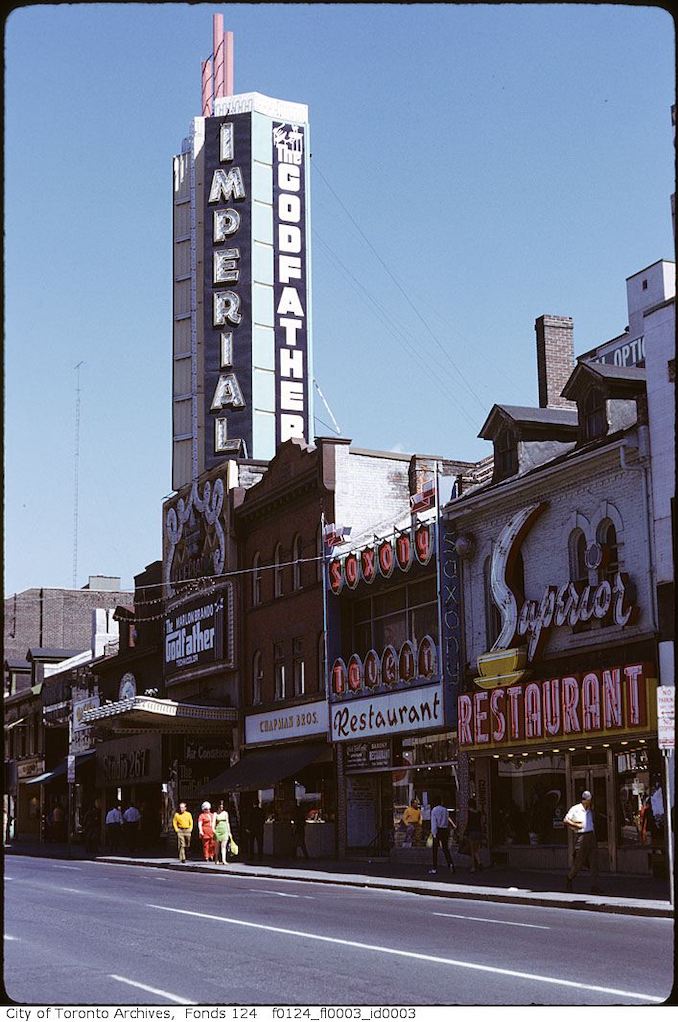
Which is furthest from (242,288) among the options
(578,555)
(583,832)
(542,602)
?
(583,832)

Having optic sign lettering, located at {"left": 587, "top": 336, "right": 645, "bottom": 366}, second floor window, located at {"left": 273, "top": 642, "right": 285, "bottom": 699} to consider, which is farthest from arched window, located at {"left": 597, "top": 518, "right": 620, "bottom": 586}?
second floor window, located at {"left": 273, "top": 642, "right": 285, "bottom": 699}

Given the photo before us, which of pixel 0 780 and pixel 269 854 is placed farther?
pixel 269 854

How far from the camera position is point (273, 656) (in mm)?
47438

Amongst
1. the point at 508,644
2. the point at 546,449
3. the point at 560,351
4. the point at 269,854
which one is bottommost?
the point at 269,854

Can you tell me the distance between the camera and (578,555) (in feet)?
104

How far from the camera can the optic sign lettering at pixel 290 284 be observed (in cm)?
5628

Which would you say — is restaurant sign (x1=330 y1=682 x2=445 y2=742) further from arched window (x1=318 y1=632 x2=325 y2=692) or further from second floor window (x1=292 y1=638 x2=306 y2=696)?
second floor window (x1=292 y1=638 x2=306 y2=696)

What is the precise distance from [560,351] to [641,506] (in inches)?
481

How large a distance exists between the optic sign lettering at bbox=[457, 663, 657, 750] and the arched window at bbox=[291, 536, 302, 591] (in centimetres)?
1194

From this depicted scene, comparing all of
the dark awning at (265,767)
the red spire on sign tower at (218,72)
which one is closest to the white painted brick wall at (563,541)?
the dark awning at (265,767)

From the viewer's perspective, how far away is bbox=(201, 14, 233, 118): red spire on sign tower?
2415 inches

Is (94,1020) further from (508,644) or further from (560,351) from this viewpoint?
(560,351)

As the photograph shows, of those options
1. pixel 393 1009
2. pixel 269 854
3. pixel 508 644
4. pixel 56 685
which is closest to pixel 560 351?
pixel 508 644

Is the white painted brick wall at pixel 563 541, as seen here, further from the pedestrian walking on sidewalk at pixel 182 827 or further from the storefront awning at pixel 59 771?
the storefront awning at pixel 59 771
